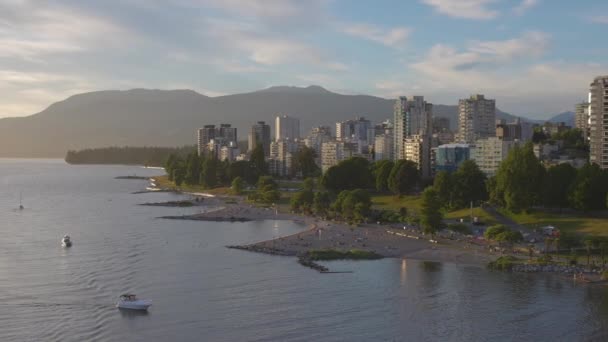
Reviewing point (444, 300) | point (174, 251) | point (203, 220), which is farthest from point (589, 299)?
point (203, 220)

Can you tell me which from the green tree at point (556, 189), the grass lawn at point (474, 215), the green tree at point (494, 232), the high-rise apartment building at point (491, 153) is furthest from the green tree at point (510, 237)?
the high-rise apartment building at point (491, 153)

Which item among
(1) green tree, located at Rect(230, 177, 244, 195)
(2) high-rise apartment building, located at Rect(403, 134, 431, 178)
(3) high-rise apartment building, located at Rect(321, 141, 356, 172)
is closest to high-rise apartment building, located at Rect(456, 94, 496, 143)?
(3) high-rise apartment building, located at Rect(321, 141, 356, 172)

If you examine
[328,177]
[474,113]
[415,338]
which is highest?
[474,113]

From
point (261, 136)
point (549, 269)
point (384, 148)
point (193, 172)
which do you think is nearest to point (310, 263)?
point (549, 269)

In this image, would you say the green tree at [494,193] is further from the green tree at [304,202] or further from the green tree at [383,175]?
the green tree at [304,202]

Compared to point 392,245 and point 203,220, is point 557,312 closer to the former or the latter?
point 392,245
